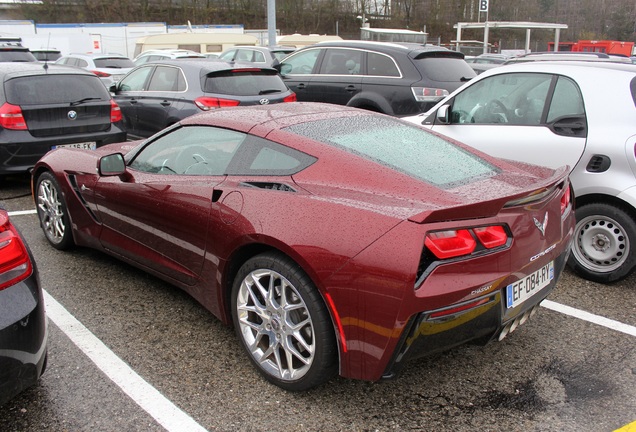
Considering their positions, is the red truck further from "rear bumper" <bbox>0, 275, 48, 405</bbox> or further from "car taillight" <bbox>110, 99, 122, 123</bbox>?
"rear bumper" <bbox>0, 275, 48, 405</bbox>

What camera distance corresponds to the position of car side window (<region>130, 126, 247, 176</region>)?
3502mm

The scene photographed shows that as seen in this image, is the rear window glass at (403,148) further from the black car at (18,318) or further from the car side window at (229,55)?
the car side window at (229,55)

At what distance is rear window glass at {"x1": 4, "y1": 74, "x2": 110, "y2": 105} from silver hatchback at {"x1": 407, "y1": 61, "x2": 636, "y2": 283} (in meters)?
4.71

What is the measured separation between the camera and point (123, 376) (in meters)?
3.14

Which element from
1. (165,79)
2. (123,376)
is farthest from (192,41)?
(123,376)

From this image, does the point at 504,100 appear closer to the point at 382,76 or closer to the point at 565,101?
the point at 565,101

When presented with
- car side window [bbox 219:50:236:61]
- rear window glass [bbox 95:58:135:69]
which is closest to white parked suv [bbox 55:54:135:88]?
rear window glass [bbox 95:58:135:69]

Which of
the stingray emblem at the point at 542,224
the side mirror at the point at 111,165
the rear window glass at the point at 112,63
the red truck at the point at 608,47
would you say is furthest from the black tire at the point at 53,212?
the red truck at the point at 608,47

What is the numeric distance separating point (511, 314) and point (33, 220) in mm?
4935

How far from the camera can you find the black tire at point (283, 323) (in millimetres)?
2770

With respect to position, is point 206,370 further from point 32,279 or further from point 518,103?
point 518,103

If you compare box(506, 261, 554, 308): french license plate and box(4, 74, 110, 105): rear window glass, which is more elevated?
box(4, 74, 110, 105): rear window glass

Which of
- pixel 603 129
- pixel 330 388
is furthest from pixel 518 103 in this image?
pixel 330 388

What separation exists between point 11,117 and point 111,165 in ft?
11.2
